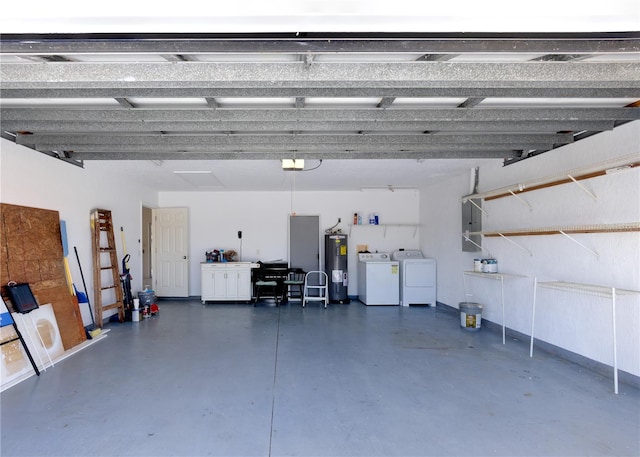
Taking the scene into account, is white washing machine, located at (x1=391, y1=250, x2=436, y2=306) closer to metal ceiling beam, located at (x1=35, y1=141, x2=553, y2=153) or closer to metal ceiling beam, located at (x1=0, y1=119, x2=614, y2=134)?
metal ceiling beam, located at (x1=35, y1=141, x2=553, y2=153)

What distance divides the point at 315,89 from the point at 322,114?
1.92 feet

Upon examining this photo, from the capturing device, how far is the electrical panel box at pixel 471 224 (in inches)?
229

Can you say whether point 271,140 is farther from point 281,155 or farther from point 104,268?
point 104,268

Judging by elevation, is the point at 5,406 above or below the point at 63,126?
below

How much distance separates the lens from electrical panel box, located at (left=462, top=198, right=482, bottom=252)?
19.1 ft

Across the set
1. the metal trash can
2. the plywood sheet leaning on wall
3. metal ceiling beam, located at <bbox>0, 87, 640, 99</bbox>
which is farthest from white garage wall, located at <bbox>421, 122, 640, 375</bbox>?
the plywood sheet leaning on wall

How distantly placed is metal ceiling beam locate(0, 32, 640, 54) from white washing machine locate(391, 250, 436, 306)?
5.73 m

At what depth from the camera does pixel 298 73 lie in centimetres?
234

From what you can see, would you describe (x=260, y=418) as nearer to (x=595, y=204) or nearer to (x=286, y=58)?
(x=286, y=58)

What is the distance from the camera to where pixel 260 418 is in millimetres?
2789

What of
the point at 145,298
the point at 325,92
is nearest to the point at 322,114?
the point at 325,92
